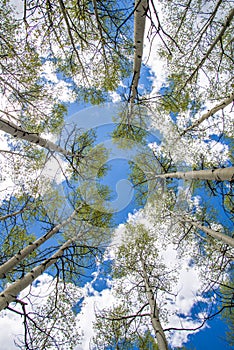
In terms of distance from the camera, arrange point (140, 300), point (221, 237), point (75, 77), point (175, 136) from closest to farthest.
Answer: point (221, 237) → point (75, 77) → point (140, 300) → point (175, 136)

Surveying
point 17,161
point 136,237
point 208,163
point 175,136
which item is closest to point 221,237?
point 208,163

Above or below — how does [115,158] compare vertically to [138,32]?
above

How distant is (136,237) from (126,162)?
3529 millimetres

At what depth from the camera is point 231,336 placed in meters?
9.09

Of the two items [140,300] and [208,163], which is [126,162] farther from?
[140,300]

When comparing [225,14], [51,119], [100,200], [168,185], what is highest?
[225,14]

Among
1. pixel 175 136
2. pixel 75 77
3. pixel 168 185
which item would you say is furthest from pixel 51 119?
→ pixel 168 185

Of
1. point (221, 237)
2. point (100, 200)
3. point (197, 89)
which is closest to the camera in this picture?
point (221, 237)

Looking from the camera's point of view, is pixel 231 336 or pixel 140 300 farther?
pixel 231 336

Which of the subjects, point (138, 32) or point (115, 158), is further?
point (115, 158)

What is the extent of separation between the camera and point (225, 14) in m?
6.80

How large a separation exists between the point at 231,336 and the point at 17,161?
1029 centimetres

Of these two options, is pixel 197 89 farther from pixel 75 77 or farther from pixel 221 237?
pixel 221 237

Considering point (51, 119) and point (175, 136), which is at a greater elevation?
point (175, 136)
